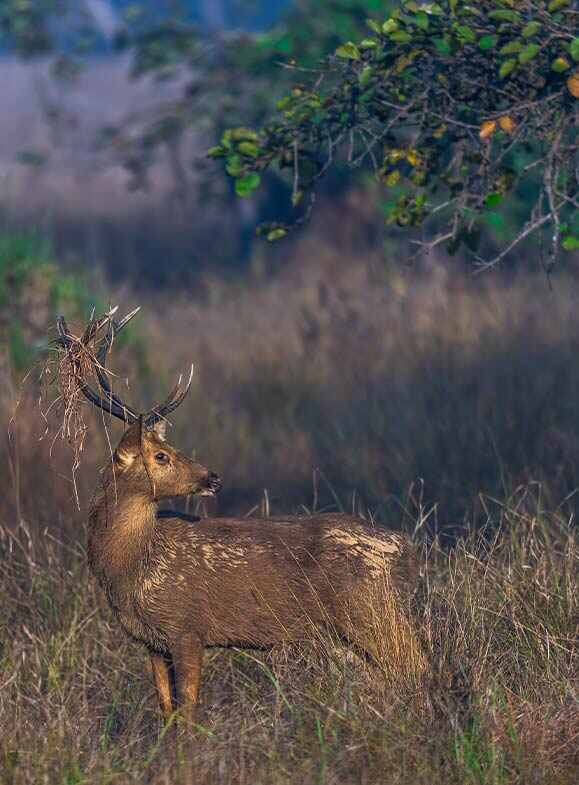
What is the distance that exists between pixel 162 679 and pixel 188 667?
24cm

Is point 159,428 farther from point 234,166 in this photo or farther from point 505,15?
point 505,15

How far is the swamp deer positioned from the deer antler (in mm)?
12

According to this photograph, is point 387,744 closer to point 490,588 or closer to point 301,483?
point 490,588

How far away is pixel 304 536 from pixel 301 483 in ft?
10.6

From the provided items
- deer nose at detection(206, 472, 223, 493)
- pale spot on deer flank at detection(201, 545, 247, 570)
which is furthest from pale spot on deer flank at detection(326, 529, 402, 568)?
deer nose at detection(206, 472, 223, 493)

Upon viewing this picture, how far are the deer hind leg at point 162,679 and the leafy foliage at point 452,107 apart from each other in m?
1.90

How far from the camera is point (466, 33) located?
5.57 m

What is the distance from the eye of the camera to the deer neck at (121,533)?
220 inches

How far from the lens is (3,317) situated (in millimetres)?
10352

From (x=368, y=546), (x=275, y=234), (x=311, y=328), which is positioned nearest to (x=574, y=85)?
(x=275, y=234)

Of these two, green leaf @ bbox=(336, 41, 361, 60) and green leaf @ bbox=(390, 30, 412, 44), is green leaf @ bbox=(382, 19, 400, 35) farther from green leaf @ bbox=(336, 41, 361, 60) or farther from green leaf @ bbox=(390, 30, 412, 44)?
green leaf @ bbox=(336, 41, 361, 60)

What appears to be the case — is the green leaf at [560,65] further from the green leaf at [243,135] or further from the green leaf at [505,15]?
the green leaf at [243,135]

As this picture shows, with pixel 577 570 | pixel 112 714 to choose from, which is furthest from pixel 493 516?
pixel 112 714

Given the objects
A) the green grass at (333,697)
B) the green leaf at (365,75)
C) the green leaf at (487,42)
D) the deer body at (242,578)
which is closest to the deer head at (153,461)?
the deer body at (242,578)
